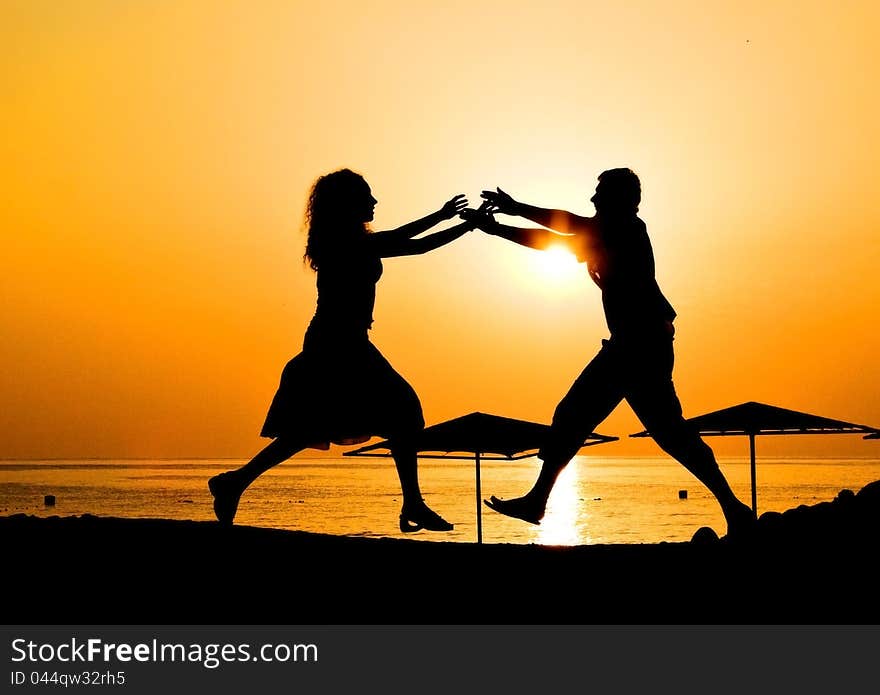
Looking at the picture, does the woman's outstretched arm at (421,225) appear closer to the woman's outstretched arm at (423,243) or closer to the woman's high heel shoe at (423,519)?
the woman's outstretched arm at (423,243)

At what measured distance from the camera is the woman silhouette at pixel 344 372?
285 inches

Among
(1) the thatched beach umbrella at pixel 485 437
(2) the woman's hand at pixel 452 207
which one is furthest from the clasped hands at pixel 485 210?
(1) the thatched beach umbrella at pixel 485 437

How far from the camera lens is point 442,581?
254 inches

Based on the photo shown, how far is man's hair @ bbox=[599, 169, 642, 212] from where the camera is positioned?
287 inches

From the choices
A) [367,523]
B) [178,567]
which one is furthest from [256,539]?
[367,523]

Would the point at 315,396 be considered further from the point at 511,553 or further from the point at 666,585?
the point at 666,585

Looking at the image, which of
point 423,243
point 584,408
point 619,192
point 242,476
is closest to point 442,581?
point 584,408

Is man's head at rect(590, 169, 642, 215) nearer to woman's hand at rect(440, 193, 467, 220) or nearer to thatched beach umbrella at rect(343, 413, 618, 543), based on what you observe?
woman's hand at rect(440, 193, 467, 220)

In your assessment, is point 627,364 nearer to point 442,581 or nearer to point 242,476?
point 442,581

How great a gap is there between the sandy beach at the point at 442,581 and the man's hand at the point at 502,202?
92.1 inches

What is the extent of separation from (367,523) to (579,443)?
5558cm

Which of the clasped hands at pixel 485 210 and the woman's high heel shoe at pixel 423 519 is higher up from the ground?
the clasped hands at pixel 485 210

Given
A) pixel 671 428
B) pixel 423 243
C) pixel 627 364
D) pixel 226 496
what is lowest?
pixel 226 496

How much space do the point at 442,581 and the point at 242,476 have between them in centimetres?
170
